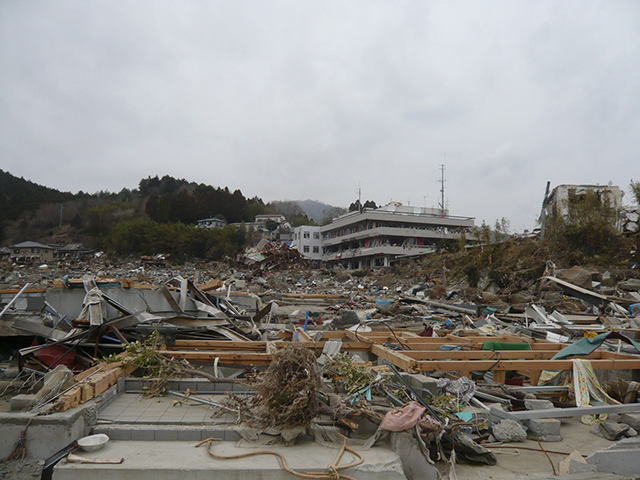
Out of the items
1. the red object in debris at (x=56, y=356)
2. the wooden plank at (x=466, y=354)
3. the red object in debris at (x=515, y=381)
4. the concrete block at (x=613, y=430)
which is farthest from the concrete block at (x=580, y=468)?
the red object in debris at (x=56, y=356)

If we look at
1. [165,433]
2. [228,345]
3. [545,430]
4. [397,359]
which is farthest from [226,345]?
[545,430]

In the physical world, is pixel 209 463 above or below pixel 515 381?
above

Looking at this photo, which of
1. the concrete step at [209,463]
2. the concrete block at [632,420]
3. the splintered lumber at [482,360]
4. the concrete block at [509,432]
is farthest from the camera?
the splintered lumber at [482,360]

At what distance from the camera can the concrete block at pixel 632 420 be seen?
383 centimetres

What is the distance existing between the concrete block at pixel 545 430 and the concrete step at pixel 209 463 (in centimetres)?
177

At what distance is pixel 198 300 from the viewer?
794 cm

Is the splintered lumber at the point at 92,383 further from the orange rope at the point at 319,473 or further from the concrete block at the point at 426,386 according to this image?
the concrete block at the point at 426,386

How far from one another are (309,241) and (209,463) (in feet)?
166

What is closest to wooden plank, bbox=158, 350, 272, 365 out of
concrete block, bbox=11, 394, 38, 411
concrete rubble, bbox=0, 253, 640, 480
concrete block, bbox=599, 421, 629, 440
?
concrete rubble, bbox=0, 253, 640, 480

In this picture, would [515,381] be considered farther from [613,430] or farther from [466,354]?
[613,430]

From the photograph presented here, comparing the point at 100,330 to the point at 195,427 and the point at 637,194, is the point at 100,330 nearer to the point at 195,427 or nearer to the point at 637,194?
the point at 195,427

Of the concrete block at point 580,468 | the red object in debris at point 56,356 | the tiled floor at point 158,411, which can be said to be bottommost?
the concrete block at point 580,468

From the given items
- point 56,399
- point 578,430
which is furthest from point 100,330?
point 578,430

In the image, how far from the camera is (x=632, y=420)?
389cm
